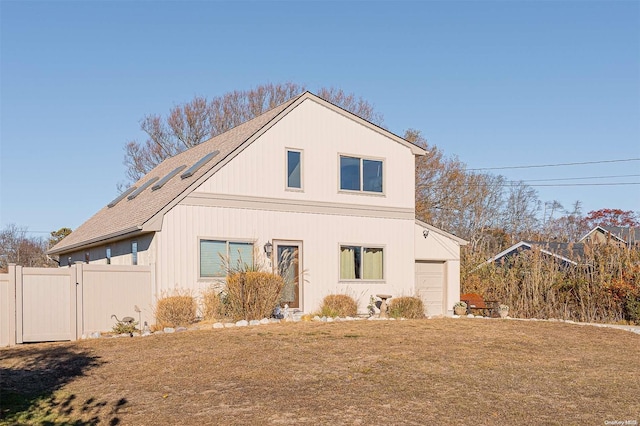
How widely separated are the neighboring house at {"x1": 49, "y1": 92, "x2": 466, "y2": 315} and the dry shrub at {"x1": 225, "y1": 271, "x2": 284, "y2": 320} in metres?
1.61

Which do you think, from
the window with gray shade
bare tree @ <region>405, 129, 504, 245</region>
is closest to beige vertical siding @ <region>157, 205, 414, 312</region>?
the window with gray shade

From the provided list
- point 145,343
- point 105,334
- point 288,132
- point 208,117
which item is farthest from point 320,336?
point 208,117

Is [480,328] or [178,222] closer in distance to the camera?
A: [480,328]

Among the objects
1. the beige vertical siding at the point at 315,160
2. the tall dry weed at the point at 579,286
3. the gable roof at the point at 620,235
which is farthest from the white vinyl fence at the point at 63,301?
the gable roof at the point at 620,235

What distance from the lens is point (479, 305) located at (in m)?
20.8

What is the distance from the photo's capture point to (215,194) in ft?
56.4

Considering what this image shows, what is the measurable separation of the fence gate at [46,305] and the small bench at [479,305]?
11624mm

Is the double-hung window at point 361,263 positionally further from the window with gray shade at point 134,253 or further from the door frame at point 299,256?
the window with gray shade at point 134,253

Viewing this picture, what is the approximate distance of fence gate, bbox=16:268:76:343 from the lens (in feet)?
45.5

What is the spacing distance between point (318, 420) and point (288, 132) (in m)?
12.2

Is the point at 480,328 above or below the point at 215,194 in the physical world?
below

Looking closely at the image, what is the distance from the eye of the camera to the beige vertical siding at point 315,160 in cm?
1777

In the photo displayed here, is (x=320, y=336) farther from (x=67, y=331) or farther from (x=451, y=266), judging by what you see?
(x=451, y=266)

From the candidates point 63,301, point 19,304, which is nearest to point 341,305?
point 63,301
